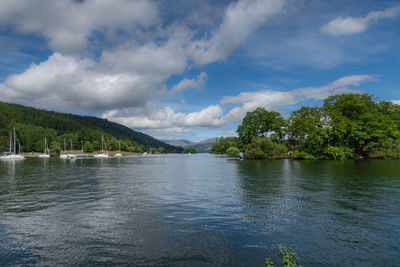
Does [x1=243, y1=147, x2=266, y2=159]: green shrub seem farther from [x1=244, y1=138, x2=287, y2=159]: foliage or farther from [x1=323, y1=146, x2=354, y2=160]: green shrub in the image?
[x1=323, y1=146, x2=354, y2=160]: green shrub

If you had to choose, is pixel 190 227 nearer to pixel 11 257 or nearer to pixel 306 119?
pixel 11 257

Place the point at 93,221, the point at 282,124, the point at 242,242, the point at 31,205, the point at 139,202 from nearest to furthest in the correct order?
the point at 242,242 → the point at 93,221 → the point at 31,205 → the point at 139,202 → the point at 282,124

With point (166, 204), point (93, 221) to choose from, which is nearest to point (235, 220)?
point (166, 204)

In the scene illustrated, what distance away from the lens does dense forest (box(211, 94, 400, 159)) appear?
3627 inches

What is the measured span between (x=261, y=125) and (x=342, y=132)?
35.8m

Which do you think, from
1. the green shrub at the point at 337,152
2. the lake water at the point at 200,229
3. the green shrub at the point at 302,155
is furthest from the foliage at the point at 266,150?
the lake water at the point at 200,229

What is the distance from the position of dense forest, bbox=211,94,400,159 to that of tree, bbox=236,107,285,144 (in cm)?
521

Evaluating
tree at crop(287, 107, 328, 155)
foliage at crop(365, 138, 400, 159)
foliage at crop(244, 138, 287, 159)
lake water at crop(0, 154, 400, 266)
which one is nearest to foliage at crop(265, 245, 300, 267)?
lake water at crop(0, 154, 400, 266)

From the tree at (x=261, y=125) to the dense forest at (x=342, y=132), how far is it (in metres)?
5.21

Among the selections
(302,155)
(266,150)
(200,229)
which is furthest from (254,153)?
(200,229)

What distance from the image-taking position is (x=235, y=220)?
1741 centimetres

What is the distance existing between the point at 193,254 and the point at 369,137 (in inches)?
4022

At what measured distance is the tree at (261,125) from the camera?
384ft

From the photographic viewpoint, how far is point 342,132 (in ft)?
300
